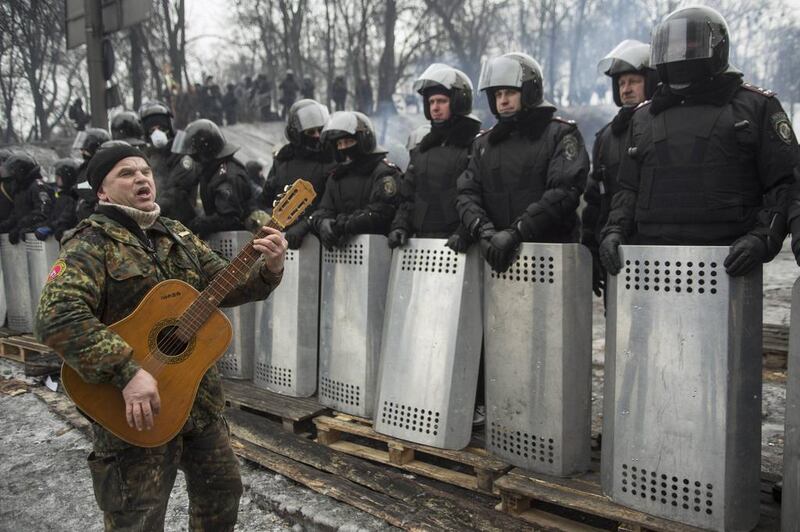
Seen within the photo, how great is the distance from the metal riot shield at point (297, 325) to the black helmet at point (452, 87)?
4.61ft

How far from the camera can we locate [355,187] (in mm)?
4703

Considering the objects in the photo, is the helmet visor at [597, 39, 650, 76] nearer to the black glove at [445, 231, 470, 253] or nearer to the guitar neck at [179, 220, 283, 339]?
the black glove at [445, 231, 470, 253]

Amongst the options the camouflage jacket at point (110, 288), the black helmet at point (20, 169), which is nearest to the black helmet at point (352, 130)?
the camouflage jacket at point (110, 288)

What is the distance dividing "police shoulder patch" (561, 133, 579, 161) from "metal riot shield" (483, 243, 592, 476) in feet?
1.92

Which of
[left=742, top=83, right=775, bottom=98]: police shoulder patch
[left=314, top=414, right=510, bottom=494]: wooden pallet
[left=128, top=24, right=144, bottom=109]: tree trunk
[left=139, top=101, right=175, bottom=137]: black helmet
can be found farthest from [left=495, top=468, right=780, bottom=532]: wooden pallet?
[left=128, top=24, right=144, bottom=109]: tree trunk

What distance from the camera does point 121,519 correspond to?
87.0 inches

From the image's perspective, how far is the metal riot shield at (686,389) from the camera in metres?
2.59

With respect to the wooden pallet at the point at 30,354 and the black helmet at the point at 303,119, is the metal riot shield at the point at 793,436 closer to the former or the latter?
the black helmet at the point at 303,119

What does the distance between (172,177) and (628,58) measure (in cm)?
388

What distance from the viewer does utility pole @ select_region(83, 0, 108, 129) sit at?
7.96 m

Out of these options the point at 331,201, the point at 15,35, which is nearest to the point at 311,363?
the point at 331,201

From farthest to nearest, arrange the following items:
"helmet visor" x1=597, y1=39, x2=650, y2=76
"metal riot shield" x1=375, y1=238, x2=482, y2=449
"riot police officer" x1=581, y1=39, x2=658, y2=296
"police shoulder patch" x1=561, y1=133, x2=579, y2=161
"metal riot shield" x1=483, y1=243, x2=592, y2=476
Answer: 1. "helmet visor" x1=597, y1=39, x2=650, y2=76
2. "riot police officer" x1=581, y1=39, x2=658, y2=296
3. "metal riot shield" x1=375, y1=238, x2=482, y2=449
4. "police shoulder patch" x1=561, y1=133, x2=579, y2=161
5. "metal riot shield" x1=483, y1=243, x2=592, y2=476

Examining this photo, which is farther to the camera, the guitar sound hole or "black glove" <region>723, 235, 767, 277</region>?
"black glove" <region>723, 235, 767, 277</region>

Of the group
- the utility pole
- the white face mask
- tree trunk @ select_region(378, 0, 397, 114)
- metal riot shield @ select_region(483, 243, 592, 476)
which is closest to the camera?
metal riot shield @ select_region(483, 243, 592, 476)
